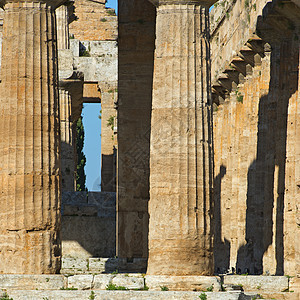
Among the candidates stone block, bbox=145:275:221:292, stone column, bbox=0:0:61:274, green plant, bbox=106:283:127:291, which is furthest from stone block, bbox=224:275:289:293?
stone column, bbox=0:0:61:274

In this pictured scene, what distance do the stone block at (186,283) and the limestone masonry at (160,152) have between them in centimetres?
4

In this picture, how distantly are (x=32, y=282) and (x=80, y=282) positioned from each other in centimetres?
114

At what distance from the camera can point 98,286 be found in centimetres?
2298

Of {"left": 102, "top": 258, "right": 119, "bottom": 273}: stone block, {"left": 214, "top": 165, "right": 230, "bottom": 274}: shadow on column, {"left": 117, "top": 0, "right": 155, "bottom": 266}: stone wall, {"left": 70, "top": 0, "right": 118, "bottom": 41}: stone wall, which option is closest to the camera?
{"left": 102, "top": 258, "right": 119, "bottom": 273}: stone block

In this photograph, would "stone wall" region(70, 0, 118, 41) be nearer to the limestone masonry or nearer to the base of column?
the limestone masonry

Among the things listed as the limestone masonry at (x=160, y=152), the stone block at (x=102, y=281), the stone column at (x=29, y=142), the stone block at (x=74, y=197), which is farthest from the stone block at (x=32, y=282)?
the stone block at (x=74, y=197)

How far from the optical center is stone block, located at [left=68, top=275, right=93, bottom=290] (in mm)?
22953

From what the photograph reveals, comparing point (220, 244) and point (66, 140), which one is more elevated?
point (66, 140)

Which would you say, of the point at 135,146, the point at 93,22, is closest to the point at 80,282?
the point at 135,146

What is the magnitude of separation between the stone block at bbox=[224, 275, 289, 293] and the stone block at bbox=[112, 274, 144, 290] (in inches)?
84.8

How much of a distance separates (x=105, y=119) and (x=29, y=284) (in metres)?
23.2

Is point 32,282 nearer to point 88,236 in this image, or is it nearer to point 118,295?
point 118,295

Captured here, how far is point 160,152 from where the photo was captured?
76.4 feet

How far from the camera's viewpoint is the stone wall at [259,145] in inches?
1166
